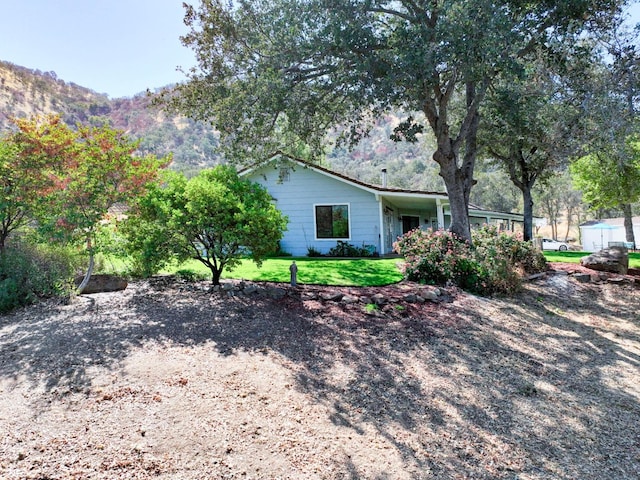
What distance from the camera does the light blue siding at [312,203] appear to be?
14.3 meters

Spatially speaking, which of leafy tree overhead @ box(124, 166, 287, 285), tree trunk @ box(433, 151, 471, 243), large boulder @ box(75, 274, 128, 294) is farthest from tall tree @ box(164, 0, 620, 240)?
large boulder @ box(75, 274, 128, 294)

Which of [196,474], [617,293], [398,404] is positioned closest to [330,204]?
[617,293]

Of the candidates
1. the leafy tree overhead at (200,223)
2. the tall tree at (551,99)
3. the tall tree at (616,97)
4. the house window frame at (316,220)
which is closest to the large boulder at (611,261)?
the tall tree at (551,99)

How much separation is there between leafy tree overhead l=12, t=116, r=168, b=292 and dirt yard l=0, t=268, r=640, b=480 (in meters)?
1.31

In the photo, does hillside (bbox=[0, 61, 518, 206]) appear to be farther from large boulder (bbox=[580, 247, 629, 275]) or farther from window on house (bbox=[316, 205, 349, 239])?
large boulder (bbox=[580, 247, 629, 275])

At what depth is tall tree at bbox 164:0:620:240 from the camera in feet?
21.3

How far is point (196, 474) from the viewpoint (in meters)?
2.56

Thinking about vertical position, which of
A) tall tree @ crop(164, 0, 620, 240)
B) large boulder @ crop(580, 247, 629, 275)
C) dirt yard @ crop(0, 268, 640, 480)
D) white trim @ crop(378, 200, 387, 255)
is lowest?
dirt yard @ crop(0, 268, 640, 480)

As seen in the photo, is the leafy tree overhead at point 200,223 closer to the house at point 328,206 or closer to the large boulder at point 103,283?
the large boulder at point 103,283

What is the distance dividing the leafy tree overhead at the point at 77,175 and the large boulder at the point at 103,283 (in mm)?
218

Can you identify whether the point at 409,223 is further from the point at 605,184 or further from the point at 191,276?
the point at 191,276

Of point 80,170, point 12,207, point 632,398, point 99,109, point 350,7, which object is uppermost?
point 99,109

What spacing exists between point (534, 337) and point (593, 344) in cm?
93

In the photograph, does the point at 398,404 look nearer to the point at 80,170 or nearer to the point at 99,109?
the point at 80,170
